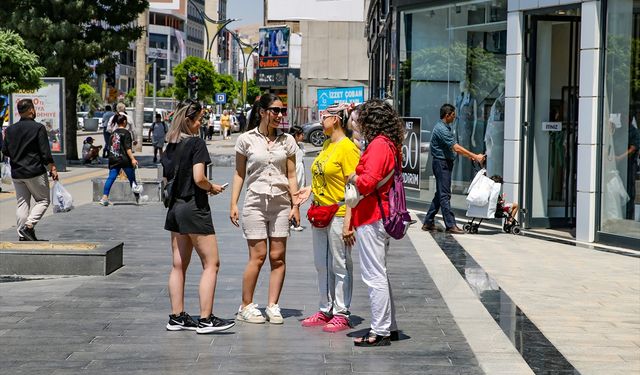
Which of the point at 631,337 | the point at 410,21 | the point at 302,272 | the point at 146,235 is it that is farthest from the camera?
the point at 410,21

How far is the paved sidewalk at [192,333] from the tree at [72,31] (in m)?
22.2

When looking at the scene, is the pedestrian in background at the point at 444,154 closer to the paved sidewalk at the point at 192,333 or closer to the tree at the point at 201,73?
the paved sidewalk at the point at 192,333

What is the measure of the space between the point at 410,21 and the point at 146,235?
7.72 m

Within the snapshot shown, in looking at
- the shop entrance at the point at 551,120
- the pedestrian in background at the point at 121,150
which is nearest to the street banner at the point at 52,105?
the pedestrian in background at the point at 121,150

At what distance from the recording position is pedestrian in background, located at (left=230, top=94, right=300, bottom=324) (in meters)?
8.20

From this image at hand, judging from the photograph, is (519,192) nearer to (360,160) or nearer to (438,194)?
(438,194)

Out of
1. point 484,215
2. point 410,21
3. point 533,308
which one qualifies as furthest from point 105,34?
point 533,308

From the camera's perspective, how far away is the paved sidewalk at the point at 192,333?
6859 mm

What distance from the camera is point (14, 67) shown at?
24.6 m

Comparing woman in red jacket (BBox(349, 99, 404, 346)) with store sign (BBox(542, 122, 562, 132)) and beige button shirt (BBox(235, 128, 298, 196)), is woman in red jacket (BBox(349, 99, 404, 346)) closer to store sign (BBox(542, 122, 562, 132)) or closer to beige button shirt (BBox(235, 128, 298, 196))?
beige button shirt (BBox(235, 128, 298, 196))

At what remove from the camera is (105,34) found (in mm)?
33875

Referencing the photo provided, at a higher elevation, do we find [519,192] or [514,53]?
[514,53]

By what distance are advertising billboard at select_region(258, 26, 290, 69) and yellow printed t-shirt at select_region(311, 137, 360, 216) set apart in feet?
341

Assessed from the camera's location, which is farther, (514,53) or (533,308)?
(514,53)
